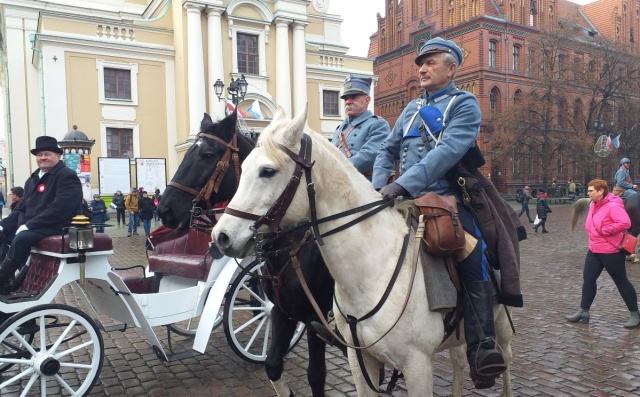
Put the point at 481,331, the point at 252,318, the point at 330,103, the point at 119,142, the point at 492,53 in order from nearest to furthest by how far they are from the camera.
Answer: the point at 481,331, the point at 252,318, the point at 119,142, the point at 330,103, the point at 492,53

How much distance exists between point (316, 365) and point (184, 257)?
2.20m

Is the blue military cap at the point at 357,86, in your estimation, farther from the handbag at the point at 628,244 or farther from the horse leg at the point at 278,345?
the handbag at the point at 628,244

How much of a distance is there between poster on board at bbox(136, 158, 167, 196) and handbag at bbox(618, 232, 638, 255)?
19640mm

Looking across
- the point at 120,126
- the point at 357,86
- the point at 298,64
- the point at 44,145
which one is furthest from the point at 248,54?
the point at 357,86

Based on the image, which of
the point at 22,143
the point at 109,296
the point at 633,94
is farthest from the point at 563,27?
the point at 109,296

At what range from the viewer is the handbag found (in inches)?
248

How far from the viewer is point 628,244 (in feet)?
20.9

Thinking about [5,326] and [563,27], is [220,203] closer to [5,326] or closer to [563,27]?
[5,326]

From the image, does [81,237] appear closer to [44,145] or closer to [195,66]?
[44,145]

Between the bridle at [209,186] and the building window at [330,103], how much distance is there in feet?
92.1

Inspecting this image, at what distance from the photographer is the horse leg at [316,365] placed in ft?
11.8

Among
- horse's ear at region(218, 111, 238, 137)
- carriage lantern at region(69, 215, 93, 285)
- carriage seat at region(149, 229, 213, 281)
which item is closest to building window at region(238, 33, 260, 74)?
carriage seat at region(149, 229, 213, 281)

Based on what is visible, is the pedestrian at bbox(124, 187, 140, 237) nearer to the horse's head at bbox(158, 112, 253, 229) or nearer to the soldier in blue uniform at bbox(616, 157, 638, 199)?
the horse's head at bbox(158, 112, 253, 229)

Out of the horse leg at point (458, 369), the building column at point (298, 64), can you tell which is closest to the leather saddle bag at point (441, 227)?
the horse leg at point (458, 369)
